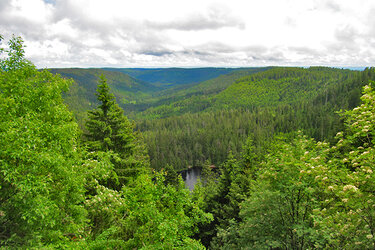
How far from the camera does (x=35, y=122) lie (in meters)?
7.63

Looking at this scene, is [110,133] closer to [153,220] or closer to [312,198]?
[153,220]

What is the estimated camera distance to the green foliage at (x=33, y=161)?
6.67m

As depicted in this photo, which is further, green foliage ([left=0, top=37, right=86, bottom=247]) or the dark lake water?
the dark lake water

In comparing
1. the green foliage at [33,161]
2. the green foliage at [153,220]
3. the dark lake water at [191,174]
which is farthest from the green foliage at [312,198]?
the dark lake water at [191,174]

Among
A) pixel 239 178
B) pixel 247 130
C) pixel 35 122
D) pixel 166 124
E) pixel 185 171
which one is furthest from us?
pixel 166 124

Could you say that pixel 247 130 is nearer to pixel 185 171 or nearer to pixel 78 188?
pixel 185 171

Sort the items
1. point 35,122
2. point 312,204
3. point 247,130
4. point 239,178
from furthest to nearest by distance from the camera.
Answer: point 247,130, point 239,178, point 312,204, point 35,122

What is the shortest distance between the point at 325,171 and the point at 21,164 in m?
11.1

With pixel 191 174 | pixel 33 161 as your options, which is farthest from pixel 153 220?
pixel 191 174

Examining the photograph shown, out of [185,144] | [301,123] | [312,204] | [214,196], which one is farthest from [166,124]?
[312,204]

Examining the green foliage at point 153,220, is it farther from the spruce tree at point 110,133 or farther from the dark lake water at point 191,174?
the dark lake water at point 191,174

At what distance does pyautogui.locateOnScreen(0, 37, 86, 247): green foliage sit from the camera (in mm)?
6672

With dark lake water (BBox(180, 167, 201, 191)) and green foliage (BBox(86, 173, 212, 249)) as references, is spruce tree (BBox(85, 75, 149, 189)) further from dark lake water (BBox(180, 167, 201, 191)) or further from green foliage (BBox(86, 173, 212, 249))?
dark lake water (BBox(180, 167, 201, 191))

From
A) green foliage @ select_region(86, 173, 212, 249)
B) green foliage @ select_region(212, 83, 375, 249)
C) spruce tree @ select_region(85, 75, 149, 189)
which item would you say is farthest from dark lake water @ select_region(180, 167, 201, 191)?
green foliage @ select_region(86, 173, 212, 249)
